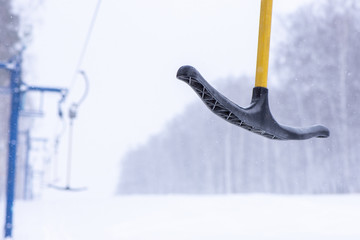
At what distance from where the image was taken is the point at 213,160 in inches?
782

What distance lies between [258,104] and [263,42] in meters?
0.13

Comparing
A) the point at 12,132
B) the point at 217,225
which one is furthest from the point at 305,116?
the point at 12,132

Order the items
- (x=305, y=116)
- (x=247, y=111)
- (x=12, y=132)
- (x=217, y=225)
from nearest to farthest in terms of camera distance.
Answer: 1. (x=247, y=111)
2. (x=12, y=132)
3. (x=217, y=225)
4. (x=305, y=116)

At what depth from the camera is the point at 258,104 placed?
0.88 m

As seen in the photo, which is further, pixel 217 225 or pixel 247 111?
pixel 217 225

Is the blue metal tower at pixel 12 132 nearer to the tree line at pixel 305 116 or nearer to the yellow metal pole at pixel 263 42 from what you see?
the yellow metal pole at pixel 263 42

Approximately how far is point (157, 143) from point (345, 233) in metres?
25.9

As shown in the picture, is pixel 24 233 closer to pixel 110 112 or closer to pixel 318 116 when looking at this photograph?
pixel 318 116

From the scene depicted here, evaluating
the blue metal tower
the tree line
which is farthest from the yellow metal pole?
the tree line

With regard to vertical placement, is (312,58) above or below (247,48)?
below

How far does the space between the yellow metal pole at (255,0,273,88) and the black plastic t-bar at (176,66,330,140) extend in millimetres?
29

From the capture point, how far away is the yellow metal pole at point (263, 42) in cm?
88

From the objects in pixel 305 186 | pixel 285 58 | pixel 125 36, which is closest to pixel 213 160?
pixel 305 186

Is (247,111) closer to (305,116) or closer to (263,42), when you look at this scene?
(263,42)
